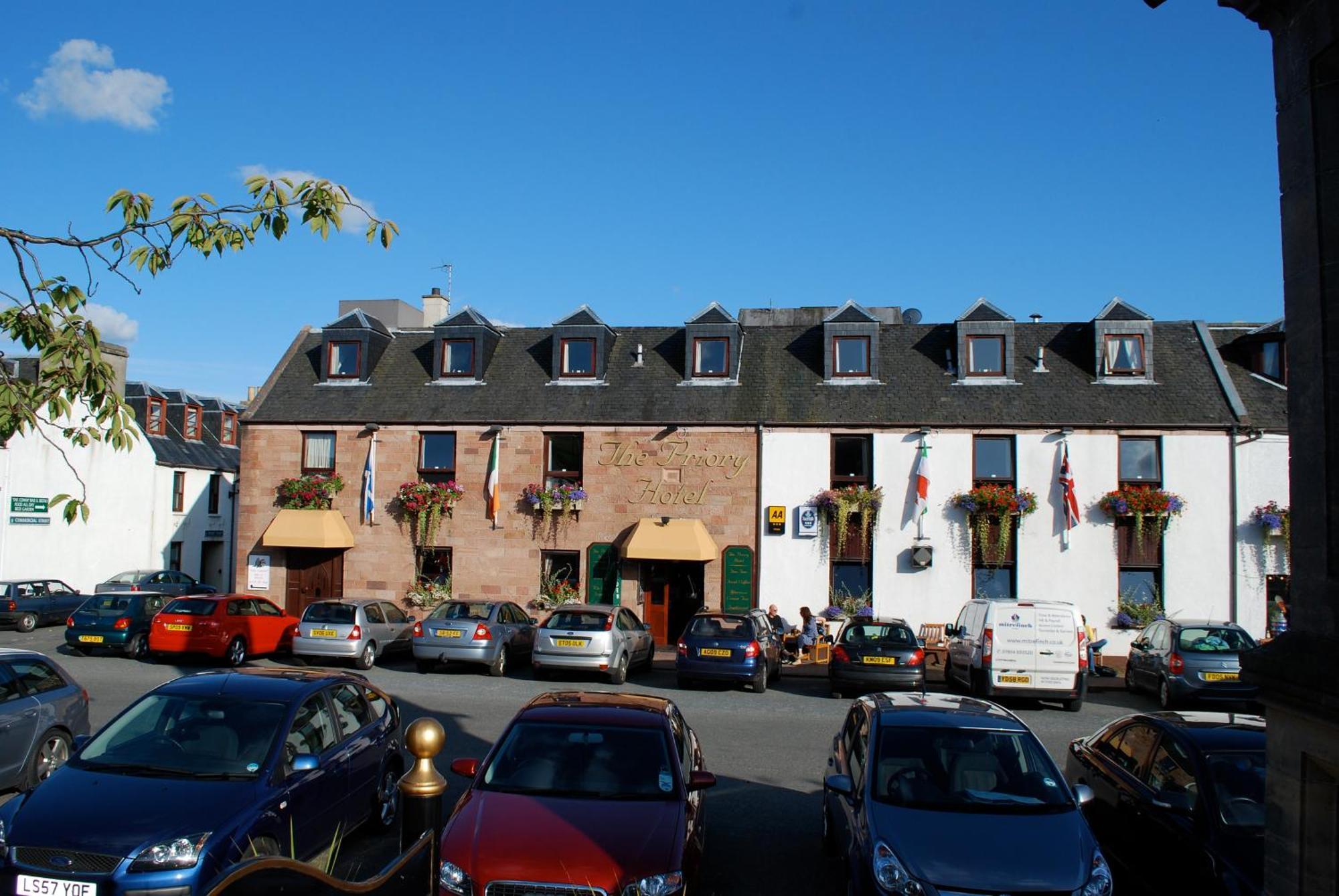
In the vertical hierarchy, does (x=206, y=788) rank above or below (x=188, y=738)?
below

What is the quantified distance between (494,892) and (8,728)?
6.02m

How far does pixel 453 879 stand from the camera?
5906 millimetres

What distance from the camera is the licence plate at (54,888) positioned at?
5.69 metres

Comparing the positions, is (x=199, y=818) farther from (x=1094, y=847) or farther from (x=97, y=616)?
(x=97, y=616)

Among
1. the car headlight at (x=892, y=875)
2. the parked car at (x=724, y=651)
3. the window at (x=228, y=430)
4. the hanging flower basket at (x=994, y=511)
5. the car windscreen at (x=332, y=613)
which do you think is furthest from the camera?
the window at (x=228, y=430)

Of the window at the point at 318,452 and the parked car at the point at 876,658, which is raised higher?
the window at the point at 318,452

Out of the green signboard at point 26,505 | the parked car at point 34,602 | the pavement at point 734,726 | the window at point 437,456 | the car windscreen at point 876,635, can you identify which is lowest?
the pavement at point 734,726

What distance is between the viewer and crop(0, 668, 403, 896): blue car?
5.87 m

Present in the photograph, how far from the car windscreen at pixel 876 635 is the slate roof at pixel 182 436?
2593cm

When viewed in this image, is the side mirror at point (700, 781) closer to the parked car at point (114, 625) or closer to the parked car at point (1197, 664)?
the parked car at point (1197, 664)

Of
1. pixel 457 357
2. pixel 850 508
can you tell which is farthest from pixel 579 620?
pixel 457 357

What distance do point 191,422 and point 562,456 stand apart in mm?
22136

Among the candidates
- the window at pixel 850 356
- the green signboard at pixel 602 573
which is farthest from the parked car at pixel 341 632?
the window at pixel 850 356

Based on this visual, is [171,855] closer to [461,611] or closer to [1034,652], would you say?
[461,611]
